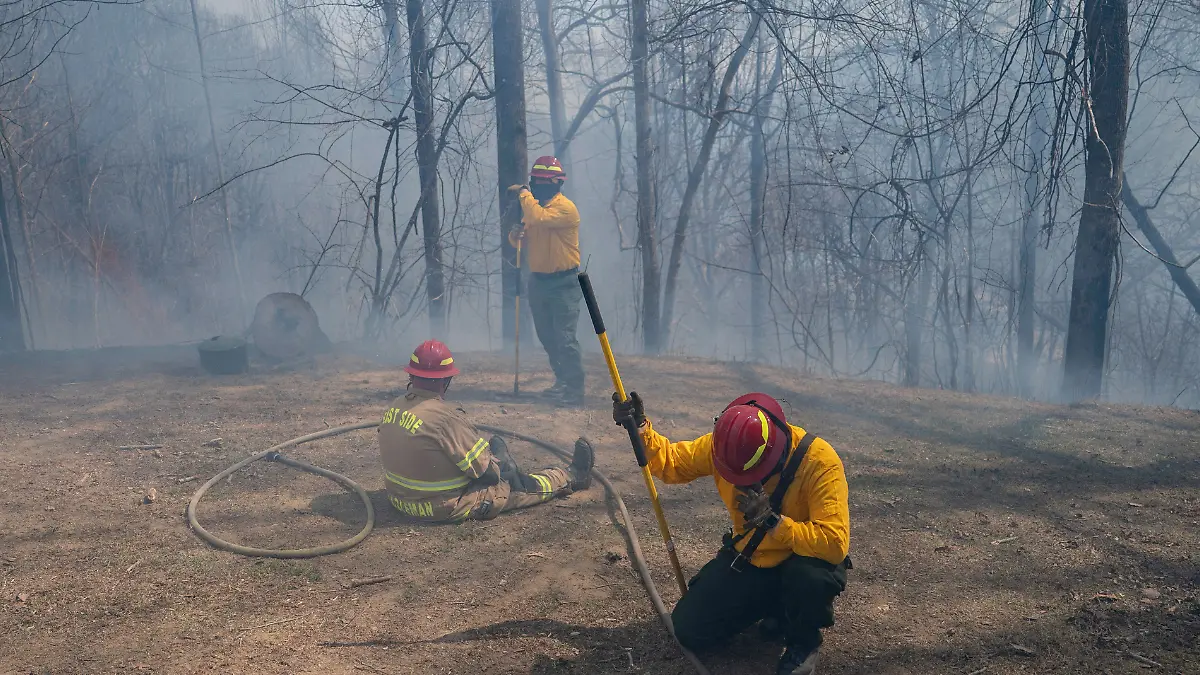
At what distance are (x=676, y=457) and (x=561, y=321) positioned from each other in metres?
4.56

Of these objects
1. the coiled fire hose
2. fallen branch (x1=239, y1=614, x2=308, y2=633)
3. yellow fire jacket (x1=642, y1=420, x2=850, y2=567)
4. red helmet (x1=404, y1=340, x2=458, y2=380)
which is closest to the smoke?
the coiled fire hose

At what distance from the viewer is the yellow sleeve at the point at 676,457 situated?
11.5 ft

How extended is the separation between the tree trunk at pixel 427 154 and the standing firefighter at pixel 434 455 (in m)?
6.12

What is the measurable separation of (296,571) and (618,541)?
6.09ft

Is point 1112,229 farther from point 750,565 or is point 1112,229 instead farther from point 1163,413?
point 750,565

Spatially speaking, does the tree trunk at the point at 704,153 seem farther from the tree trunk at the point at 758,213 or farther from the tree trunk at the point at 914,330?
the tree trunk at the point at 914,330

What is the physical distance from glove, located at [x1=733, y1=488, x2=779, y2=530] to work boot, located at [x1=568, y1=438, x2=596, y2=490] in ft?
8.33

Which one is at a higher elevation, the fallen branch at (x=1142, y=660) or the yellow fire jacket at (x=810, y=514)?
the yellow fire jacket at (x=810, y=514)

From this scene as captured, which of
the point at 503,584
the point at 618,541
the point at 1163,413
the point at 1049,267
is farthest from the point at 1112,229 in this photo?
the point at 1049,267

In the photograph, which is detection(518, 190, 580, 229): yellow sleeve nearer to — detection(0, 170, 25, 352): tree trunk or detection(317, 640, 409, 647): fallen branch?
detection(317, 640, 409, 647): fallen branch

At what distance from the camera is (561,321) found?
313 inches

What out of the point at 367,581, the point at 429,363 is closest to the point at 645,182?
the point at 429,363

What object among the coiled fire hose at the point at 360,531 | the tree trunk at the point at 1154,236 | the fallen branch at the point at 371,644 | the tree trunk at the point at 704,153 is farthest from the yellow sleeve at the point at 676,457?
the tree trunk at the point at 1154,236

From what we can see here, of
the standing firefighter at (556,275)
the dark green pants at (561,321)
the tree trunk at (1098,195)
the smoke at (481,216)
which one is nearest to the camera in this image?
the tree trunk at (1098,195)
